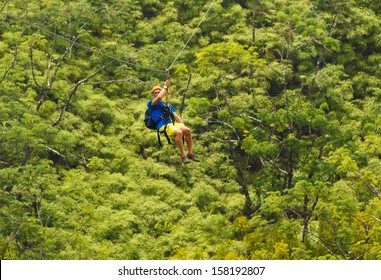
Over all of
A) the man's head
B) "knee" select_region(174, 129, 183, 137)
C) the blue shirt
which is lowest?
"knee" select_region(174, 129, 183, 137)

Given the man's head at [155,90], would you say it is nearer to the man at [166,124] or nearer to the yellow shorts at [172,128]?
the man at [166,124]

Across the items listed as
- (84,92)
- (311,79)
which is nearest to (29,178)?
(84,92)

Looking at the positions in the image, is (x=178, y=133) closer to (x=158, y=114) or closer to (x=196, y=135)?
(x=158, y=114)

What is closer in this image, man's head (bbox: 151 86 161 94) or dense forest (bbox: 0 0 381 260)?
man's head (bbox: 151 86 161 94)

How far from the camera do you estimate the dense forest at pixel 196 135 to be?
16531 mm

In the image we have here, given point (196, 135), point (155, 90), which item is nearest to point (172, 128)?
point (155, 90)

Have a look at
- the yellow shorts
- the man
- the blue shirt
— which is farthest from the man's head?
the yellow shorts

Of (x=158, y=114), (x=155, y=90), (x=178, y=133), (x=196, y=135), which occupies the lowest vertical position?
(x=196, y=135)

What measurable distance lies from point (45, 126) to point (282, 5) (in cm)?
914

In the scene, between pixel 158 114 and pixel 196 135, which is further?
pixel 196 135

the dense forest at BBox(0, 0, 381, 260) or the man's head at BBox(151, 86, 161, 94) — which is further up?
the man's head at BBox(151, 86, 161, 94)

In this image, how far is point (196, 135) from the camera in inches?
811

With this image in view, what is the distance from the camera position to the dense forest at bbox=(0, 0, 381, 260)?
651 inches

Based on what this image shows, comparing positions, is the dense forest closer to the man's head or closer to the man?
the man's head
